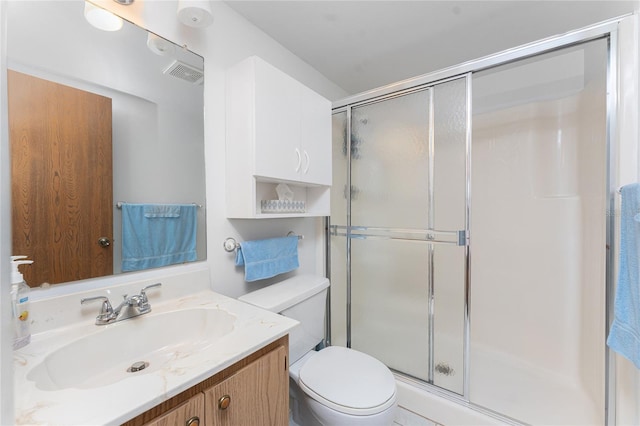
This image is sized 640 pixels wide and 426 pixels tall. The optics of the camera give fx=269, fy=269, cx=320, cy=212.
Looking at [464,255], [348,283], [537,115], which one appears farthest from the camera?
[348,283]

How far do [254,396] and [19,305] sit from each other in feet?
2.36

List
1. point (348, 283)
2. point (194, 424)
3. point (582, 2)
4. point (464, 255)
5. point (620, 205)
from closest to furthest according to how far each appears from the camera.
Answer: point (194, 424) → point (620, 205) → point (582, 2) → point (464, 255) → point (348, 283)

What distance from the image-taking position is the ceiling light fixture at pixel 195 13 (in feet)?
3.60

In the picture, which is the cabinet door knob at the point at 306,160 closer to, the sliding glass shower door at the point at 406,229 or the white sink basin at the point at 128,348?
the sliding glass shower door at the point at 406,229

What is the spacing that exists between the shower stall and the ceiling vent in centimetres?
99

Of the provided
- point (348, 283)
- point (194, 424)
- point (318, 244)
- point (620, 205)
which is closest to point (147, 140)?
point (194, 424)

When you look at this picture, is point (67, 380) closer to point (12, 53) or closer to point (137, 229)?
point (137, 229)

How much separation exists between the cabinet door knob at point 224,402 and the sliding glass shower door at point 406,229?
53.0 inches

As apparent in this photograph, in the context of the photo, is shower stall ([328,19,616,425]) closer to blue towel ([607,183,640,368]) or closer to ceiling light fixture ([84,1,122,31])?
blue towel ([607,183,640,368])

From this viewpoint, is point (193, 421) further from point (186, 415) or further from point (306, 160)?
point (306, 160)

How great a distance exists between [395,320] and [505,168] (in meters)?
1.40

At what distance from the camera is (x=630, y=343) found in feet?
3.28

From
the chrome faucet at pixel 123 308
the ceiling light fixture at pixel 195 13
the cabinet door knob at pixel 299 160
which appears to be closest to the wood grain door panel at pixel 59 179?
the chrome faucet at pixel 123 308

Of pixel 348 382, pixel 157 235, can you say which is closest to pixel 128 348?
pixel 157 235
